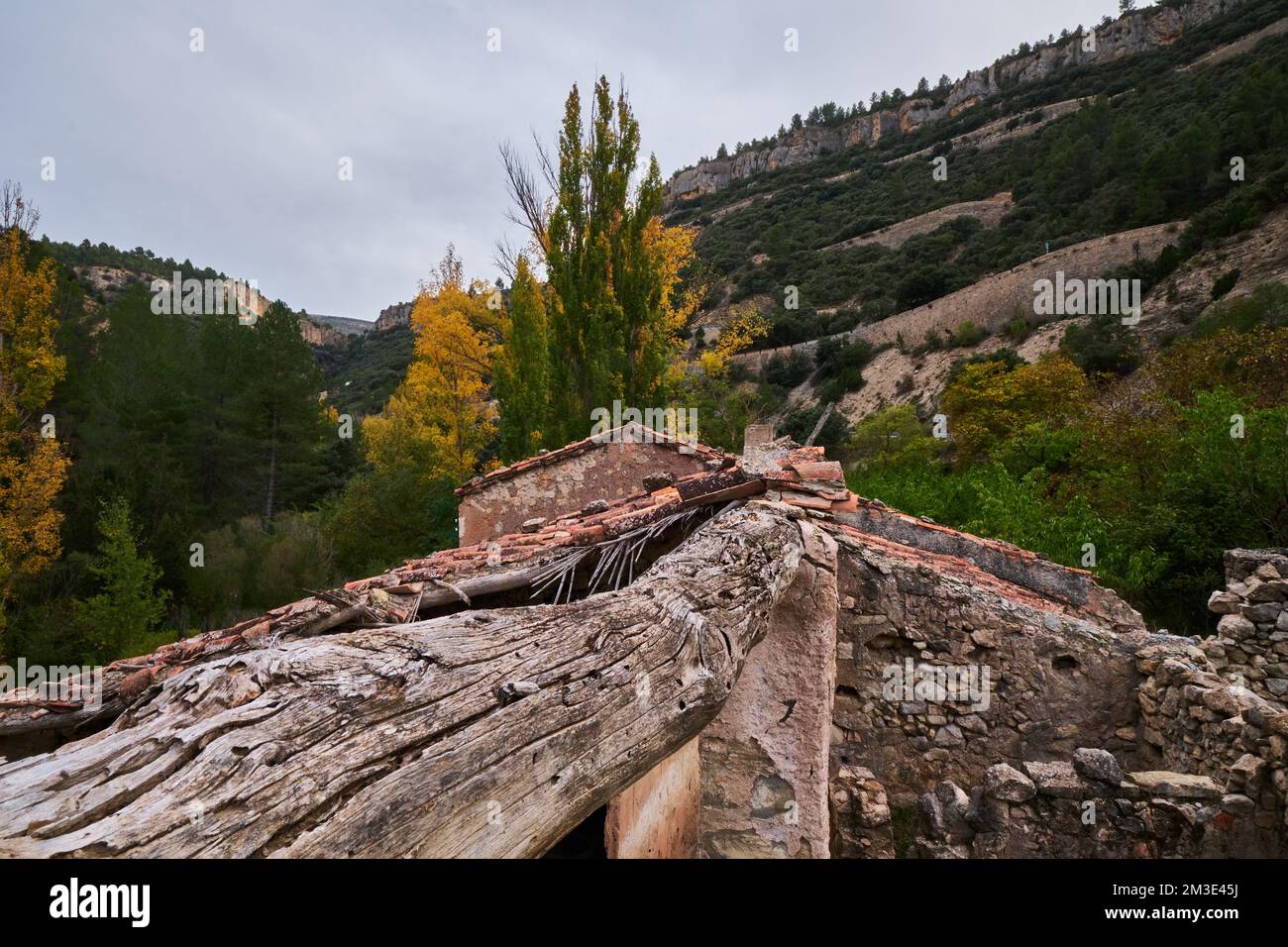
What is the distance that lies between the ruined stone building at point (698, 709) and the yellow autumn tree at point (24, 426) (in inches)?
567

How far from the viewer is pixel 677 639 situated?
6.80 ft

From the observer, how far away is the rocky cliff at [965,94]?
63.8 metres

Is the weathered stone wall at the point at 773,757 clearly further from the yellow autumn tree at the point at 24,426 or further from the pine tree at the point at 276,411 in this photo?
the pine tree at the point at 276,411

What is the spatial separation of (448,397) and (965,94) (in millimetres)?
84287

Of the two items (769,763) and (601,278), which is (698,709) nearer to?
(769,763)

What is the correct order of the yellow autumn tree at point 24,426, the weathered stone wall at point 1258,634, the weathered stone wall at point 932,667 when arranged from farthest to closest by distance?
the yellow autumn tree at point 24,426, the weathered stone wall at point 1258,634, the weathered stone wall at point 932,667

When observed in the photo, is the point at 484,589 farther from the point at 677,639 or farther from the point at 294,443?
the point at 294,443

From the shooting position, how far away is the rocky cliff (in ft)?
209

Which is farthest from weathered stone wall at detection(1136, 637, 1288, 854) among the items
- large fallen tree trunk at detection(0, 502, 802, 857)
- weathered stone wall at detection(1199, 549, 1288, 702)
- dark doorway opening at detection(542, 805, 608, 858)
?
large fallen tree trunk at detection(0, 502, 802, 857)

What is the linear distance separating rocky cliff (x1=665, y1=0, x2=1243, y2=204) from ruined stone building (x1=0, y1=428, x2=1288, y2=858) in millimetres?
52941

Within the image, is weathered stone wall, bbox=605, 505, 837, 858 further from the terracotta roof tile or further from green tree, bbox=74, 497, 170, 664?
green tree, bbox=74, 497, 170, 664

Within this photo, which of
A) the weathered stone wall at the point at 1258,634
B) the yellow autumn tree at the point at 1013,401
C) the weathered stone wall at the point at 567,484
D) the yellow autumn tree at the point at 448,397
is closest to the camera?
the weathered stone wall at the point at 1258,634

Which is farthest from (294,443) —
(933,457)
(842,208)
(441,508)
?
(842,208)

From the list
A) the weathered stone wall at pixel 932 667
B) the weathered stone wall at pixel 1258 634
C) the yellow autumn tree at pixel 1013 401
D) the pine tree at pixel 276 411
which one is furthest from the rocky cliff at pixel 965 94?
the weathered stone wall at pixel 932 667
